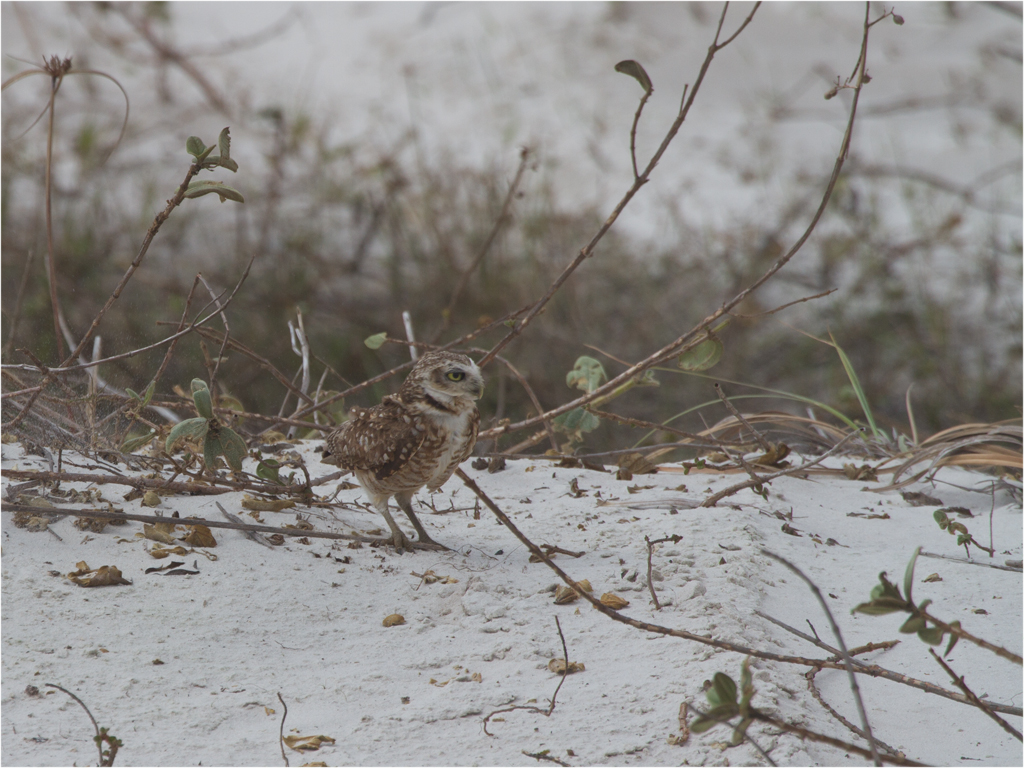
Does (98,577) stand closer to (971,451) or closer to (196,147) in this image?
(196,147)

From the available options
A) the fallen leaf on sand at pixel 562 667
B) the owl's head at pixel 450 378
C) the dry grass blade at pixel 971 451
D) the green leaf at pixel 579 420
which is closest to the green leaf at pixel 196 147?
the owl's head at pixel 450 378

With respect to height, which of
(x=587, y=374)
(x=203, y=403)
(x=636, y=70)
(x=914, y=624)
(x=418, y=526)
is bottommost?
(x=418, y=526)

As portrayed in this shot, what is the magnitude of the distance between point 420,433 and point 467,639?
1.99ft

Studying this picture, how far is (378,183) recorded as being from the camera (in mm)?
6902

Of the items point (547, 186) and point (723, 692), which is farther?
point (547, 186)

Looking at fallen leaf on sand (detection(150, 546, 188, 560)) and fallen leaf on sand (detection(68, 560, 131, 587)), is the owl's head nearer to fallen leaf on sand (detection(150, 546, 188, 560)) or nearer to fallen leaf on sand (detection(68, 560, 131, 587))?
fallen leaf on sand (detection(150, 546, 188, 560))

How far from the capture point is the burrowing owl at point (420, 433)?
2.44 m

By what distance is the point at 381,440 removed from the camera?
2469mm

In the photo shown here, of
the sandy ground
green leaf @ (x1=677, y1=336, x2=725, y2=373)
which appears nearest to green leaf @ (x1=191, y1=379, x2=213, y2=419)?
the sandy ground

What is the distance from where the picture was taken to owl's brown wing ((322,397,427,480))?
7.98 ft

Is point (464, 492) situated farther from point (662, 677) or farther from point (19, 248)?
point (19, 248)

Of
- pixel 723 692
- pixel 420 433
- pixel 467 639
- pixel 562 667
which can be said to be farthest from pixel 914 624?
pixel 420 433

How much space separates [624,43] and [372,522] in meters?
6.64

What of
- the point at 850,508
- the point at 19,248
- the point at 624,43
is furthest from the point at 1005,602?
the point at 624,43
